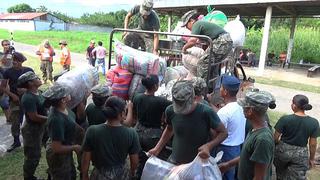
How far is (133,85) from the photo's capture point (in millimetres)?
4184

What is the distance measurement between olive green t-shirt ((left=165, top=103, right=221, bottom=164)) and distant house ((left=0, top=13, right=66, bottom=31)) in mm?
60333

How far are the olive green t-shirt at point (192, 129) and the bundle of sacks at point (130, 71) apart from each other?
1.04 m

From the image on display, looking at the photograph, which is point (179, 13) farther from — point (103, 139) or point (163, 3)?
point (103, 139)

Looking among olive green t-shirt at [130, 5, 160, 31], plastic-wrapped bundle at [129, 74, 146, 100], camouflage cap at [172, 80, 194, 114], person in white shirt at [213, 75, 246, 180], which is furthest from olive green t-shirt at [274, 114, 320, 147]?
olive green t-shirt at [130, 5, 160, 31]

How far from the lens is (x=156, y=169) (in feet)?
10.5

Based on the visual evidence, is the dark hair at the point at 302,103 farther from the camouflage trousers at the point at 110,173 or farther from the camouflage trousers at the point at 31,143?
the camouflage trousers at the point at 31,143

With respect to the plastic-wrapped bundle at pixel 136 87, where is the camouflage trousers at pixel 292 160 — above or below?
below

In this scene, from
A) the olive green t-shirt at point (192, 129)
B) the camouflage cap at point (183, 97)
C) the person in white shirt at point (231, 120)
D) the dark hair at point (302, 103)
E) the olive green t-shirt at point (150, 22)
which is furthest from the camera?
the olive green t-shirt at point (150, 22)

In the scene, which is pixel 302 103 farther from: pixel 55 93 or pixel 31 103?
pixel 31 103

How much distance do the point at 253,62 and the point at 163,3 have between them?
6.97 m

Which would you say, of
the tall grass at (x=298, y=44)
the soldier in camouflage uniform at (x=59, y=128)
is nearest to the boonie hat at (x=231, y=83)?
the soldier in camouflage uniform at (x=59, y=128)

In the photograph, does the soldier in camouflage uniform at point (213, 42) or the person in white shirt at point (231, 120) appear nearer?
the person in white shirt at point (231, 120)

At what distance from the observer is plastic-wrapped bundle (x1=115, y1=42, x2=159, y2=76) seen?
4.15 metres

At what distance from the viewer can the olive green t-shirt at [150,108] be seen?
3.66 metres
